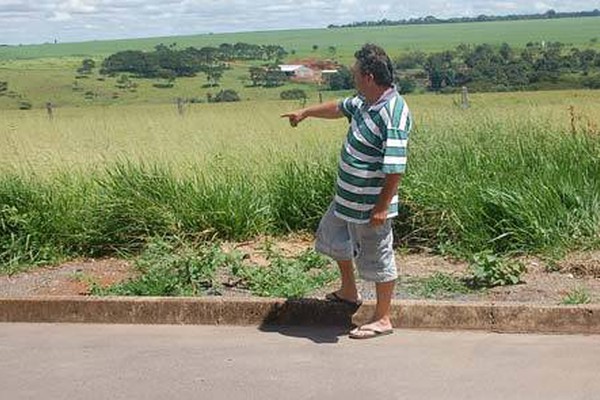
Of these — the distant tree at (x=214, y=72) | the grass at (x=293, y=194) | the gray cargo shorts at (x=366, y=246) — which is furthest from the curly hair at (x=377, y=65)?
the distant tree at (x=214, y=72)

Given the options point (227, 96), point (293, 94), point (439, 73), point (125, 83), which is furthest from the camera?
point (125, 83)

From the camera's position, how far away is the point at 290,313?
5.77 meters

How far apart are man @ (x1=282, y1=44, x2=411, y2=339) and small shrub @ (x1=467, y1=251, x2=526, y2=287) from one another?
1.15 m

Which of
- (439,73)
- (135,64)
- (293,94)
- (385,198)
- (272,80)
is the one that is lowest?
(293,94)

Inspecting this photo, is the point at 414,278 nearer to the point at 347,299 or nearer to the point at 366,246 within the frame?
the point at 347,299

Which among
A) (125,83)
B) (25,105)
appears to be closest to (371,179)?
(25,105)

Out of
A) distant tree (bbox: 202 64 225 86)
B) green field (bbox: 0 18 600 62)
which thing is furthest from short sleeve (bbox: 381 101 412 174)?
distant tree (bbox: 202 64 225 86)

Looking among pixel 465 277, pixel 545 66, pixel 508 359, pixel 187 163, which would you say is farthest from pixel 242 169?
pixel 545 66

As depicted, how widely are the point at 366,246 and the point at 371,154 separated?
582 millimetres

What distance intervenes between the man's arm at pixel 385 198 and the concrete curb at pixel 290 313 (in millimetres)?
784

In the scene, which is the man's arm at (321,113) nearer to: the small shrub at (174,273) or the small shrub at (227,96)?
the small shrub at (174,273)

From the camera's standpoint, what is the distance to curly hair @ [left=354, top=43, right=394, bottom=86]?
16.5ft

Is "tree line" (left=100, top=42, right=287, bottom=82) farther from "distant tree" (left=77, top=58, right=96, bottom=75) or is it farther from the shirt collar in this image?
the shirt collar

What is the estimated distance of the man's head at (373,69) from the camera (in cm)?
503
